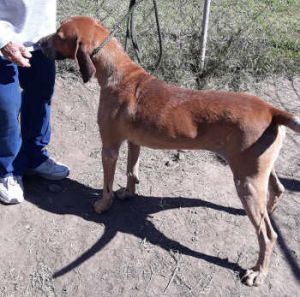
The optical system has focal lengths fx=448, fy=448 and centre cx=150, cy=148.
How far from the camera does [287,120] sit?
2.81m

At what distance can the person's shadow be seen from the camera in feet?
11.2

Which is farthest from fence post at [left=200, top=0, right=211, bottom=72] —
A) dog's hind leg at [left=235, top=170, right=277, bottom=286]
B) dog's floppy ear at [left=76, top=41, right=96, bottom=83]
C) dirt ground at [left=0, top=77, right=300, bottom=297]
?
dog's hind leg at [left=235, top=170, right=277, bottom=286]

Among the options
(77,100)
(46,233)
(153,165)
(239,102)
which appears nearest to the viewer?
(239,102)

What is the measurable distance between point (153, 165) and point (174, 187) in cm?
39

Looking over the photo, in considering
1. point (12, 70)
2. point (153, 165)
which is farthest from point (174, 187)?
point (12, 70)

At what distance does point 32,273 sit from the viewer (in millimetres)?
3197

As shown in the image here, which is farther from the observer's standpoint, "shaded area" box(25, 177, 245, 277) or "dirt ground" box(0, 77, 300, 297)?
"shaded area" box(25, 177, 245, 277)

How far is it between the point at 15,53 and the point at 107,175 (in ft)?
3.84

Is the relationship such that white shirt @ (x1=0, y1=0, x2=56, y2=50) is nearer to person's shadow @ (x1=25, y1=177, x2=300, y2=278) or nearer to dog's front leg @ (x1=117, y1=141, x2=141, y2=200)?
dog's front leg @ (x1=117, y1=141, x2=141, y2=200)

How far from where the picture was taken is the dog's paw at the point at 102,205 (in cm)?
367

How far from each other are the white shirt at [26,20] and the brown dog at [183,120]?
106mm

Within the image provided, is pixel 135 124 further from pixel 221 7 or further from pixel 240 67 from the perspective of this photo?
pixel 221 7

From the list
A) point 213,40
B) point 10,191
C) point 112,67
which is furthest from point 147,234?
point 213,40

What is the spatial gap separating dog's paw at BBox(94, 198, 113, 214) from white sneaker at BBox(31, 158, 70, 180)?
0.53 metres
